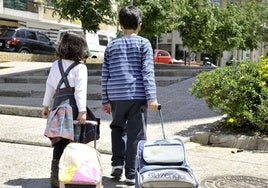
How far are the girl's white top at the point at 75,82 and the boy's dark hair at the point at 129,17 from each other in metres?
0.64

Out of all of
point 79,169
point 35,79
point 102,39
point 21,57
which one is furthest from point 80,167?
point 102,39

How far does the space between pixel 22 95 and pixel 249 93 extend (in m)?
6.33

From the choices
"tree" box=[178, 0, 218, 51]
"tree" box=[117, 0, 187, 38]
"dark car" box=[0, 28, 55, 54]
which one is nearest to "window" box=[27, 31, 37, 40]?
"dark car" box=[0, 28, 55, 54]

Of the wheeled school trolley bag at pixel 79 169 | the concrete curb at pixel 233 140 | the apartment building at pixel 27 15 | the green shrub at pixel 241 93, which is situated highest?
the apartment building at pixel 27 15

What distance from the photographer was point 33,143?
6.42 m

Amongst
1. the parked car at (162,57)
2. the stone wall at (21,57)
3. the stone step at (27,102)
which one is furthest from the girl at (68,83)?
the parked car at (162,57)

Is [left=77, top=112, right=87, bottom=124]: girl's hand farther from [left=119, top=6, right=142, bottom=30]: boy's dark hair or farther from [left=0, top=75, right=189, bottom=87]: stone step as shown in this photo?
[left=0, top=75, right=189, bottom=87]: stone step

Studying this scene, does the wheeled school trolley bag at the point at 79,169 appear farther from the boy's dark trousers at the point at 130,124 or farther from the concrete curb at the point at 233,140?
the concrete curb at the point at 233,140

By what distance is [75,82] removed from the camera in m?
4.16

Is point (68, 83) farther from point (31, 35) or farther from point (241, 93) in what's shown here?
point (31, 35)

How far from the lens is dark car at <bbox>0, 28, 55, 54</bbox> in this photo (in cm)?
2186

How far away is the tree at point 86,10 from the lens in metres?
15.9

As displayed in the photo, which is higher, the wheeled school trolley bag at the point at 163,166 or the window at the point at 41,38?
the window at the point at 41,38

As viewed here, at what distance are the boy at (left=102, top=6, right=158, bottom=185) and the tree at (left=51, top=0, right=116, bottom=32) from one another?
11.6 meters
